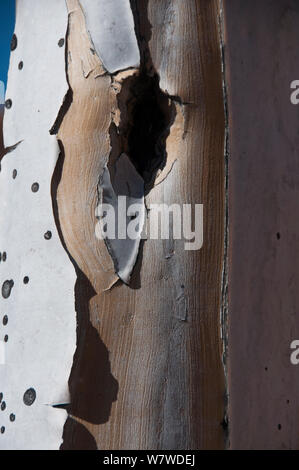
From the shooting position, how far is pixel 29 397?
37.5 inches

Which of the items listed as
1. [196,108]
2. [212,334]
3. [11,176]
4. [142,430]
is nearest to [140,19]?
[196,108]

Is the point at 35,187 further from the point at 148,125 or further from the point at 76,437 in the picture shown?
the point at 76,437

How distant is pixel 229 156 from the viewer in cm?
97

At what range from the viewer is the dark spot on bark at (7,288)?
3.34 ft

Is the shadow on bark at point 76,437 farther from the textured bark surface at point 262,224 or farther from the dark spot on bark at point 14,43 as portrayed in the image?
the dark spot on bark at point 14,43

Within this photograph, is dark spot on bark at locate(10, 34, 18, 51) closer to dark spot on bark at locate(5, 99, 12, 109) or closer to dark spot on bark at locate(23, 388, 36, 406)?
dark spot on bark at locate(5, 99, 12, 109)

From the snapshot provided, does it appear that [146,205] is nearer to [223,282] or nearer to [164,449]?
[223,282]

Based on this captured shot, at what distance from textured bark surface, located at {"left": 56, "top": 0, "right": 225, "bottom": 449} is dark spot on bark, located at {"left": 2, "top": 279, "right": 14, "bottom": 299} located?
0.11m

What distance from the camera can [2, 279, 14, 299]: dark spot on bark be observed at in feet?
3.34

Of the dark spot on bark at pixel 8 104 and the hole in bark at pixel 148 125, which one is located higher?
the dark spot on bark at pixel 8 104

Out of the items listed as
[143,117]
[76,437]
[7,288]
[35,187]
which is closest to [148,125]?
[143,117]

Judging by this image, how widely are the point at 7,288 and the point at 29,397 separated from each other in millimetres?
150

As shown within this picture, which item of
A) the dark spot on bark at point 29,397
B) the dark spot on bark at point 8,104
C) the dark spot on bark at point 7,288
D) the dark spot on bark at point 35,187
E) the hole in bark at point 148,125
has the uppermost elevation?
the dark spot on bark at point 8,104

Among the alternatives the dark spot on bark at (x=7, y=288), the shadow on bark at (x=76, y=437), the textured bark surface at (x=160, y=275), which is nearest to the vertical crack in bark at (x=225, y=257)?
the textured bark surface at (x=160, y=275)
